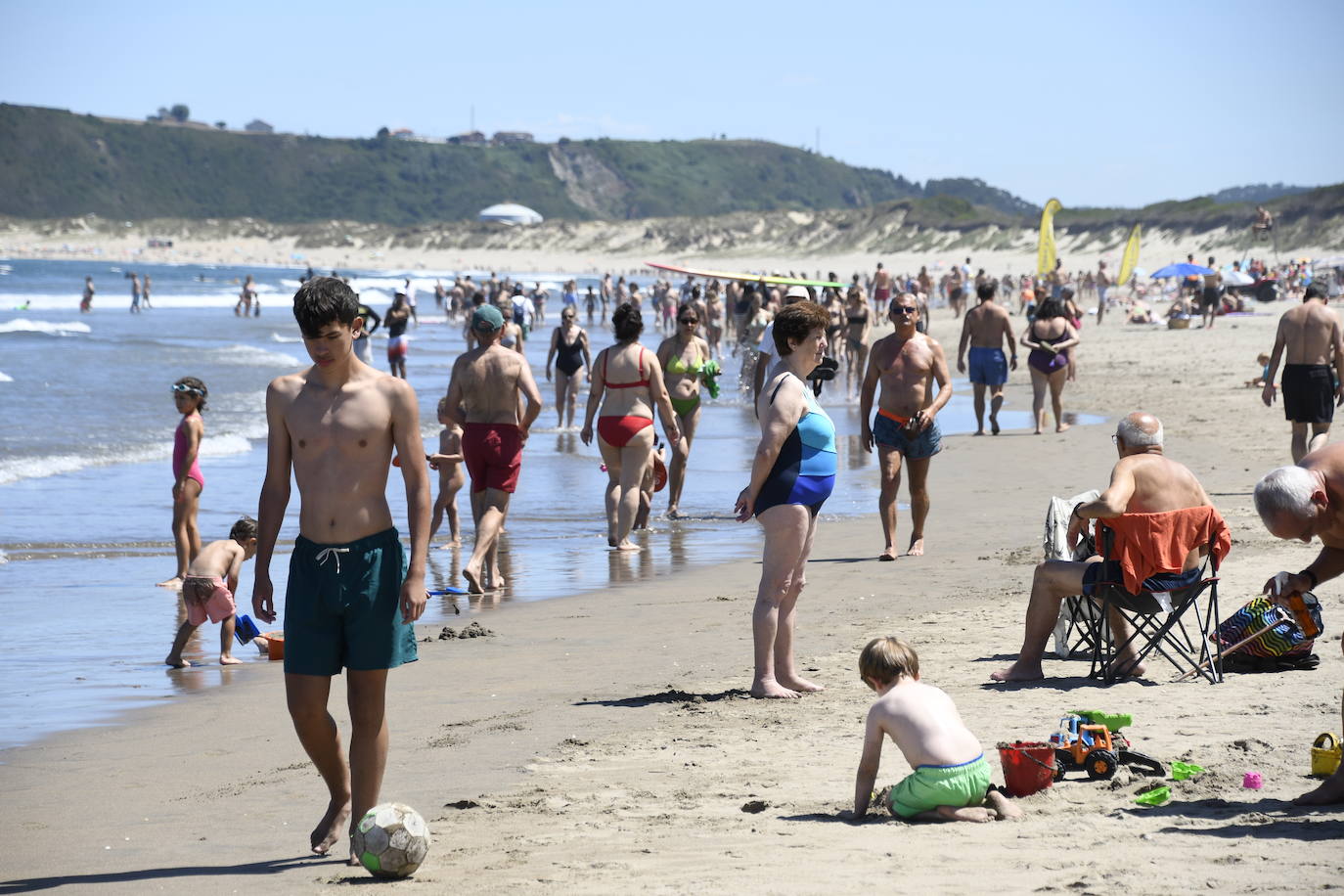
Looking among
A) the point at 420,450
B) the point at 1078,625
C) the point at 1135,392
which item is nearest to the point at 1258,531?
the point at 1078,625

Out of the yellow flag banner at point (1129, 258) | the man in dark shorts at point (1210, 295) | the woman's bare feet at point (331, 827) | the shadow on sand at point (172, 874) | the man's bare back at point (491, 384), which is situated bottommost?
the shadow on sand at point (172, 874)

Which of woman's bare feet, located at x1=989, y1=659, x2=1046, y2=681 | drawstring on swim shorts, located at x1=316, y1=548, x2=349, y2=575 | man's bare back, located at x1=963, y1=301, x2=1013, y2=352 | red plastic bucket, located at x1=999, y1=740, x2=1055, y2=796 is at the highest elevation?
man's bare back, located at x1=963, y1=301, x2=1013, y2=352

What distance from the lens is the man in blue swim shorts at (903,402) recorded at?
9.16 metres

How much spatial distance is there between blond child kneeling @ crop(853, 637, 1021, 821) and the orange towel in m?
1.67

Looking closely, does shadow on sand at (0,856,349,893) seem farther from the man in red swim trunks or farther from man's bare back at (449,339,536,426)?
man's bare back at (449,339,536,426)

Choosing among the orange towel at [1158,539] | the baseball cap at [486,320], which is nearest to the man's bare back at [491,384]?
the baseball cap at [486,320]

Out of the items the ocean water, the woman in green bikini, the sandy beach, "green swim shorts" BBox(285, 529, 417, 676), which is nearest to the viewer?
the sandy beach

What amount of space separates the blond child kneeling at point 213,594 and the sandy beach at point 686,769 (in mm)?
311

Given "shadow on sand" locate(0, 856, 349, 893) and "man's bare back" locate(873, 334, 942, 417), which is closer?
"shadow on sand" locate(0, 856, 349, 893)

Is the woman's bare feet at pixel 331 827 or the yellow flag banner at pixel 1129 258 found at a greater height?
the yellow flag banner at pixel 1129 258

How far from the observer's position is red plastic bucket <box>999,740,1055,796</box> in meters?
4.64

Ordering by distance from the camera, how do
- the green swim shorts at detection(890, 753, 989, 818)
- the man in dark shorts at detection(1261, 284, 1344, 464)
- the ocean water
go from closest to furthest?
the green swim shorts at detection(890, 753, 989, 818), the ocean water, the man in dark shorts at detection(1261, 284, 1344, 464)

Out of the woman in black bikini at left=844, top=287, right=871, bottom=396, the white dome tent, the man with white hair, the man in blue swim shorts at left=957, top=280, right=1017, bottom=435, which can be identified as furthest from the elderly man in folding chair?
the white dome tent

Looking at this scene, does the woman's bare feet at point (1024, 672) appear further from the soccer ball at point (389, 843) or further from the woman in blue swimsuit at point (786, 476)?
the soccer ball at point (389, 843)
